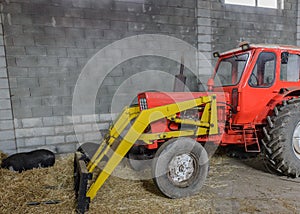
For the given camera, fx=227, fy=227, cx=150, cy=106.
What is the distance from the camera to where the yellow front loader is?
256 cm

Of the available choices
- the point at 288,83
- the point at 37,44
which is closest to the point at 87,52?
the point at 37,44

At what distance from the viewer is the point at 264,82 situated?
345 cm

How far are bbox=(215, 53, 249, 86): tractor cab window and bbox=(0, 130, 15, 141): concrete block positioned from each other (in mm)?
3948

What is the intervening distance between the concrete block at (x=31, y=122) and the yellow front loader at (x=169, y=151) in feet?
6.26

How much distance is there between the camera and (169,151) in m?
2.66

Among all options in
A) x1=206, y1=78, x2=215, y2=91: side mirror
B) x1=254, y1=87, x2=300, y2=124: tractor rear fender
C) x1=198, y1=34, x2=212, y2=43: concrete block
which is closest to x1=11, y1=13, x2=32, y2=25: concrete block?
x1=206, y1=78, x2=215, y2=91: side mirror

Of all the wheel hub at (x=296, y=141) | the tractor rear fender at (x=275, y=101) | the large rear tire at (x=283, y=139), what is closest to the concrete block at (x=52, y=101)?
the tractor rear fender at (x=275, y=101)

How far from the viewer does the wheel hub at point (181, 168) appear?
273 cm

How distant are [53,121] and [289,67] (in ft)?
14.4

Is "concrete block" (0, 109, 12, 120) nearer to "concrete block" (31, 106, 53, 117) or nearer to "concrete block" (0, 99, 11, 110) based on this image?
"concrete block" (0, 99, 11, 110)

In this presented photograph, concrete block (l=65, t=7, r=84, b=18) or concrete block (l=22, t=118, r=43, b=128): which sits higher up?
concrete block (l=65, t=7, r=84, b=18)

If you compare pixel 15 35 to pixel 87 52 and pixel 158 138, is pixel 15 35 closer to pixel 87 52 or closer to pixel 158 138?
pixel 87 52

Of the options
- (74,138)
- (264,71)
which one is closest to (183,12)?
(264,71)

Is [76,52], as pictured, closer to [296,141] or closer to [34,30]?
[34,30]
